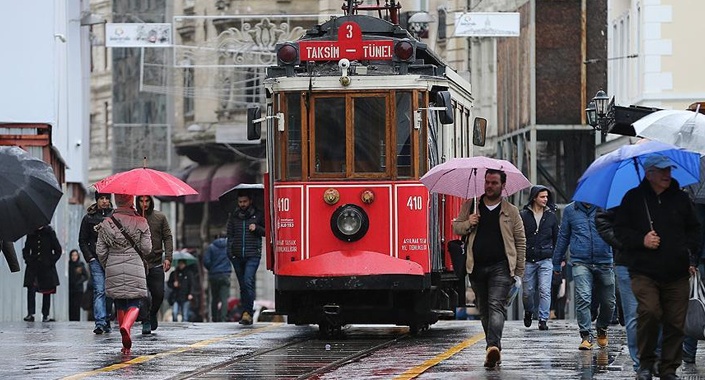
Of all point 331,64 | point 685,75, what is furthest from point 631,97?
point 331,64

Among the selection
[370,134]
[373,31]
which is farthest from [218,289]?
[370,134]

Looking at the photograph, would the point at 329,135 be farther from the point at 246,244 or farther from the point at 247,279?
the point at 247,279

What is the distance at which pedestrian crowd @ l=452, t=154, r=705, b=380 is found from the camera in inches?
590

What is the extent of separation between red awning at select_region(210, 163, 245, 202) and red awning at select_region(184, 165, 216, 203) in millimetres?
322

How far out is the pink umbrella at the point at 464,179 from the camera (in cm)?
1872

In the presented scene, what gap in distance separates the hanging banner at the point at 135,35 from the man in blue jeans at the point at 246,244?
13174 mm

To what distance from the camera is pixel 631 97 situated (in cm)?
3966

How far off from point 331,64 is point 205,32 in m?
36.2

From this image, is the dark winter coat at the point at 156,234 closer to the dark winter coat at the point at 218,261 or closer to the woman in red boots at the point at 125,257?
the woman in red boots at the point at 125,257

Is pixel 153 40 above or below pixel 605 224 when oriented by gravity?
above

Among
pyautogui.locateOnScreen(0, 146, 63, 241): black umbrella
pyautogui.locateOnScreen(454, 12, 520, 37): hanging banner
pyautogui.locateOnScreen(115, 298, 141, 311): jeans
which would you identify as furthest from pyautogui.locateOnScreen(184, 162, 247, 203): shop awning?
pyautogui.locateOnScreen(0, 146, 63, 241): black umbrella

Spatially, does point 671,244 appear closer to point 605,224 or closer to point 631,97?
point 605,224

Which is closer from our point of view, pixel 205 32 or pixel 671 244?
pixel 671 244

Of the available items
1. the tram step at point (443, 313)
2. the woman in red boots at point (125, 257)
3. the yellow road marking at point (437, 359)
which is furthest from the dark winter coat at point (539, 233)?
the woman in red boots at point (125, 257)
